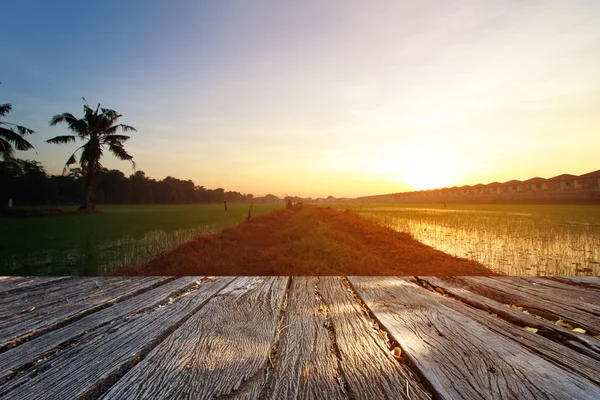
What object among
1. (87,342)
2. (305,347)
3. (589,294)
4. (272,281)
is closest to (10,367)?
(87,342)

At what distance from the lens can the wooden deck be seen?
78 cm

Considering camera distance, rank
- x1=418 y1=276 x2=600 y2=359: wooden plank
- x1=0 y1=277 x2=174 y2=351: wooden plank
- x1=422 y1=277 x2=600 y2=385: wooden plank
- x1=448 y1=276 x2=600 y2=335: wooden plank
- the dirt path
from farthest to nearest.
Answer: the dirt path < x1=448 y1=276 x2=600 y2=335: wooden plank < x1=0 y1=277 x2=174 y2=351: wooden plank < x1=418 y1=276 x2=600 y2=359: wooden plank < x1=422 y1=277 x2=600 y2=385: wooden plank

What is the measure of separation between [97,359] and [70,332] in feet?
1.21

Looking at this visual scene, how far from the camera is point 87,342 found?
106 centimetres

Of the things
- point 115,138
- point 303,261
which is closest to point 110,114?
point 115,138

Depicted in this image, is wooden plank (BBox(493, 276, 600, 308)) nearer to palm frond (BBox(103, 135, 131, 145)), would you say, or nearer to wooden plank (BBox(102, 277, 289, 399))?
wooden plank (BBox(102, 277, 289, 399))

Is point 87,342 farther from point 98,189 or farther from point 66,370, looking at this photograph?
point 98,189

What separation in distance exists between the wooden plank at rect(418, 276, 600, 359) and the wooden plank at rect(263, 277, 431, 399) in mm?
703

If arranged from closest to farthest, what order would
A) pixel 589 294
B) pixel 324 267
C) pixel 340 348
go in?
pixel 340 348
pixel 589 294
pixel 324 267

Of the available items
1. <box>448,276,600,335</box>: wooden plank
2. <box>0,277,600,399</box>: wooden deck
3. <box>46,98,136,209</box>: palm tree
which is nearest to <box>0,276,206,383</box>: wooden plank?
<box>0,277,600,399</box>: wooden deck

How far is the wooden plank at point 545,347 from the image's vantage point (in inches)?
35.6

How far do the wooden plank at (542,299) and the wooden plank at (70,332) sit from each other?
1.96m

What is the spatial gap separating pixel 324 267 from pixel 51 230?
12.7m

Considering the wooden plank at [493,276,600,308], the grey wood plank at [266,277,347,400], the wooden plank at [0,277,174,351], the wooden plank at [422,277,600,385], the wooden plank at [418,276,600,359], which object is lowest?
the wooden plank at [493,276,600,308]
